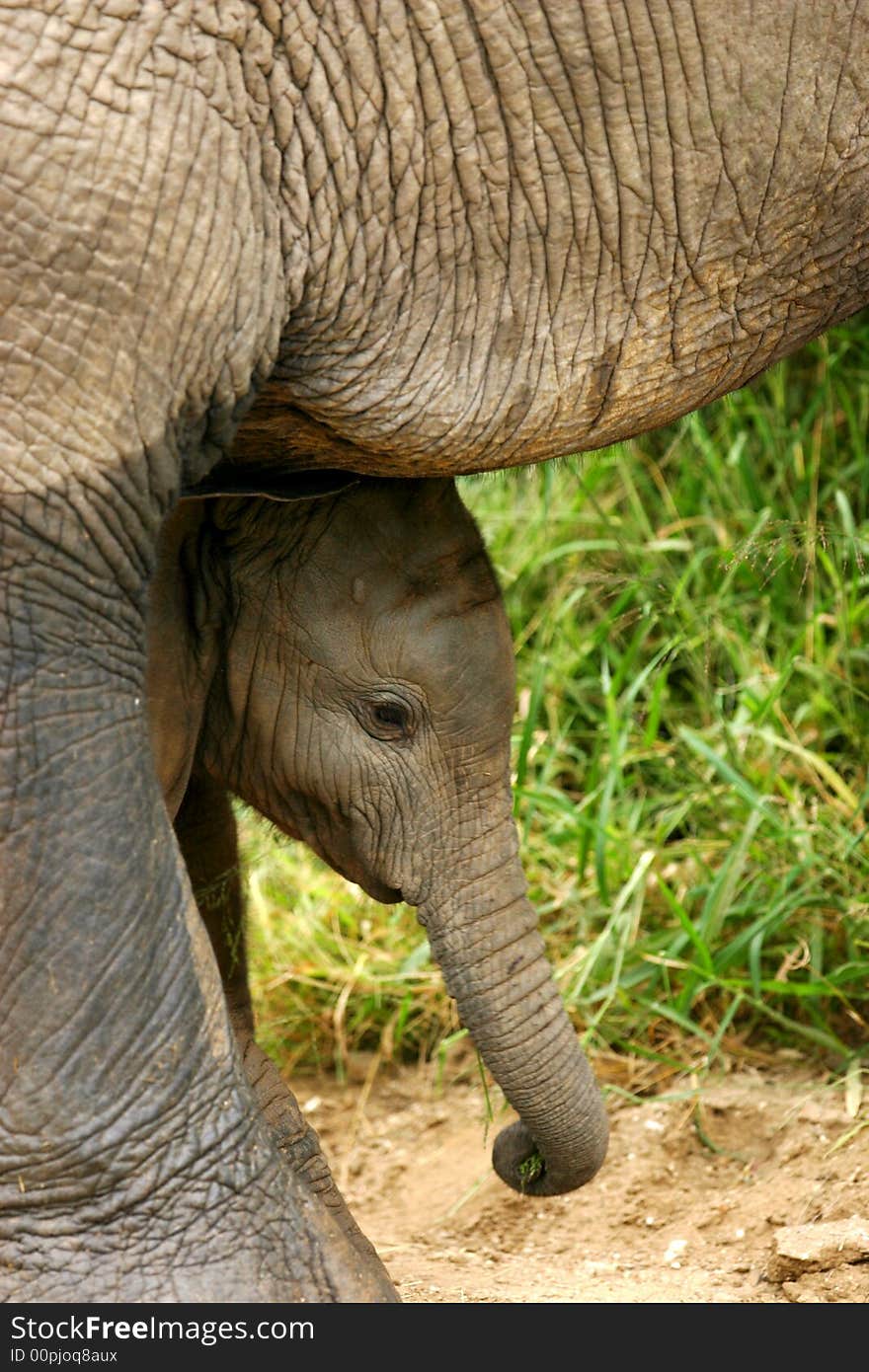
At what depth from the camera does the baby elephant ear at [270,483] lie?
11.5 feet

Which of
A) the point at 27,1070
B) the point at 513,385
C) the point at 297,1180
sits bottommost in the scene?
the point at 297,1180

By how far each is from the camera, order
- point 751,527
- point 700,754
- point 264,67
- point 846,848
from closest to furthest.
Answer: point 264,67, point 846,848, point 700,754, point 751,527

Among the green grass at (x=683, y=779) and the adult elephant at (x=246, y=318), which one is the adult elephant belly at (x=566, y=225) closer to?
the adult elephant at (x=246, y=318)

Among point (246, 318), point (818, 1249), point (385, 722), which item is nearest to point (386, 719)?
point (385, 722)

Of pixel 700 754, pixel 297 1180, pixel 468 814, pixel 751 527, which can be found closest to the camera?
pixel 297 1180

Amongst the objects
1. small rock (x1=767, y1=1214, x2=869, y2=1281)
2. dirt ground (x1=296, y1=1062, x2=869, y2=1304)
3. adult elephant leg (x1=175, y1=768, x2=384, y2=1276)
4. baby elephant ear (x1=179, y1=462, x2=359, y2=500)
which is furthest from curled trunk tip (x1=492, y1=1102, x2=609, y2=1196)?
baby elephant ear (x1=179, y1=462, x2=359, y2=500)

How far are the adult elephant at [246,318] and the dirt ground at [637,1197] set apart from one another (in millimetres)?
968

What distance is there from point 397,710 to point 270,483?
452 millimetres

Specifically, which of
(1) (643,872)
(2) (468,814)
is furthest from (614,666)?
(2) (468,814)

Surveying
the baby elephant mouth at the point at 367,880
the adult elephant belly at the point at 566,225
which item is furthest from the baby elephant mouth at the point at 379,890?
the adult elephant belly at the point at 566,225

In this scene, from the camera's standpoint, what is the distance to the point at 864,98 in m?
3.28

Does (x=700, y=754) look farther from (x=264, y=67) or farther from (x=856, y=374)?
(x=264, y=67)

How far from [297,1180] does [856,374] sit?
3367 mm

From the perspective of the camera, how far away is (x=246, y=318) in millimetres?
2967
